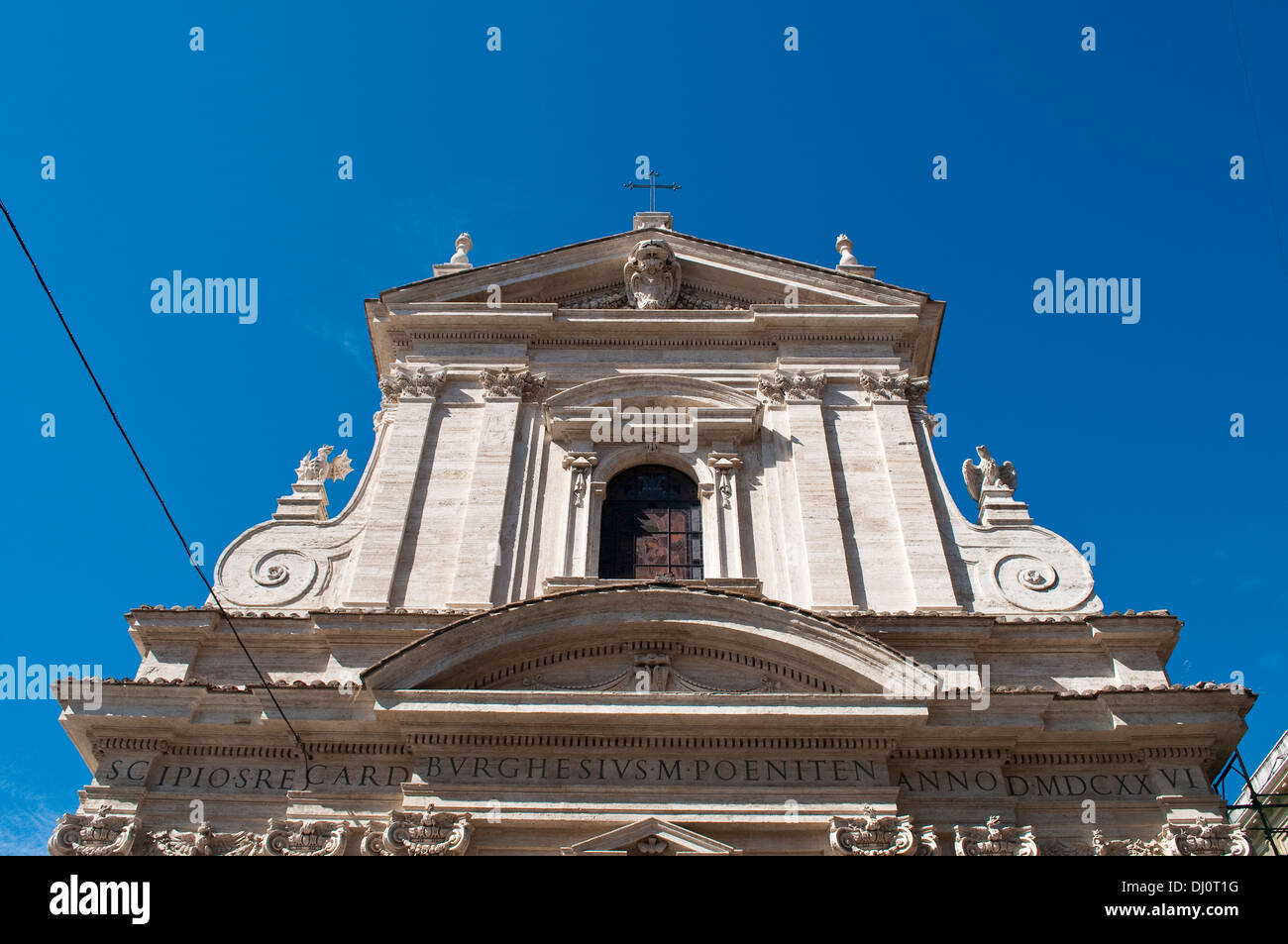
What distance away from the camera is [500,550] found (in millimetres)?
15672

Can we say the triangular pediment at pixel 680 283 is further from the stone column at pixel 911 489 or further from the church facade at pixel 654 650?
the stone column at pixel 911 489

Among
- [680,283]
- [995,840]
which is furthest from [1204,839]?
[680,283]

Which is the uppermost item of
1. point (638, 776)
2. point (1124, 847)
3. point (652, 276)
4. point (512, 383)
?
point (652, 276)

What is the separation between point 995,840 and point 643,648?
171 inches

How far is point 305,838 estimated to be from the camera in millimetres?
12281

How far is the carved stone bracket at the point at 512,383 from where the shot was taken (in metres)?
17.8

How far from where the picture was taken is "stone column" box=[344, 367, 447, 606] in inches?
597

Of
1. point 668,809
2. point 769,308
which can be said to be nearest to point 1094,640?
point 668,809

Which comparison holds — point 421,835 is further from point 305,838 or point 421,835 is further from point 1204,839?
point 1204,839

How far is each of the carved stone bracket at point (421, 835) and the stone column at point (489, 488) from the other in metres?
3.18

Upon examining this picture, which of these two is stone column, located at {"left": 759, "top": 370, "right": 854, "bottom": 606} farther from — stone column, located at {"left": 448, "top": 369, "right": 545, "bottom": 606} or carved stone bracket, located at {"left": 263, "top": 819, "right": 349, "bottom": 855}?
carved stone bracket, located at {"left": 263, "top": 819, "right": 349, "bottom": 855}

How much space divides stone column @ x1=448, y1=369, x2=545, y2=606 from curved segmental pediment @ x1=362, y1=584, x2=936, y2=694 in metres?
1.55
